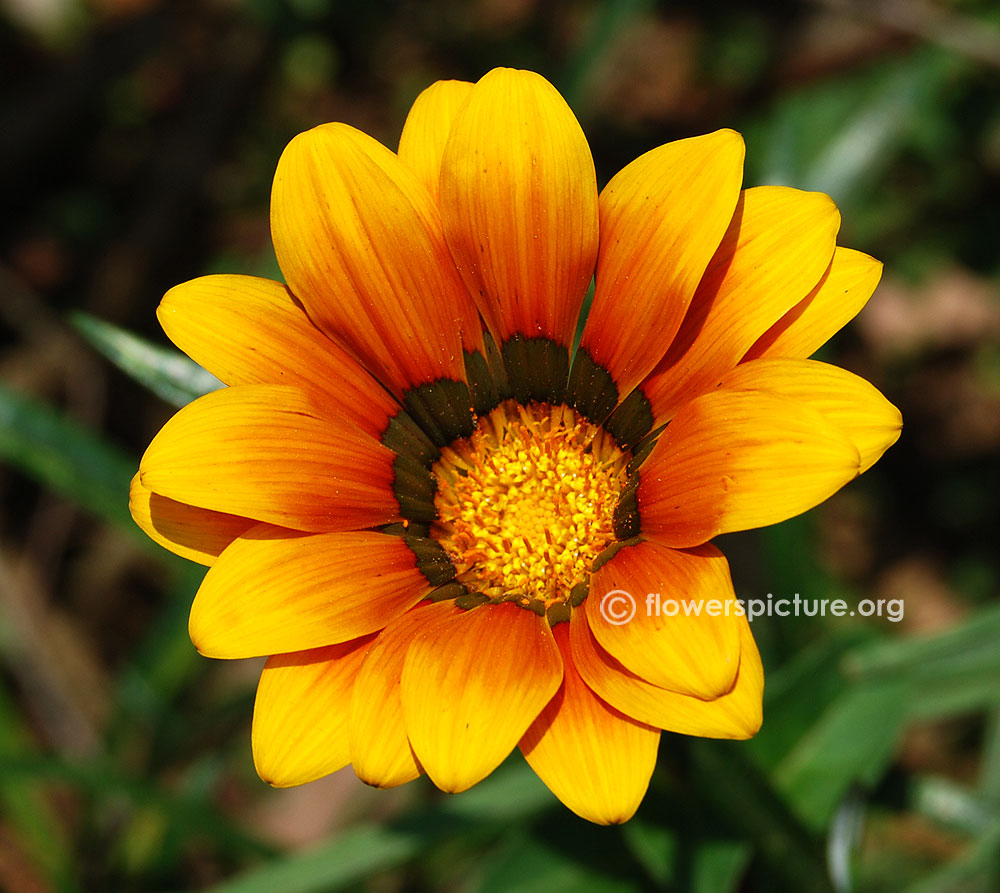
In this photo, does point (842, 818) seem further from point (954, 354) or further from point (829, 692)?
point (954, 354)

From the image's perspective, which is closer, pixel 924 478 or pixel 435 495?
pixel 435 495

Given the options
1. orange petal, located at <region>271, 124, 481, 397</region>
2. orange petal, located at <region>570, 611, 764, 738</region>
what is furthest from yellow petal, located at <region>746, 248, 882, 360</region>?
orange petal, located at <region>271, 124, 481, 397</region>

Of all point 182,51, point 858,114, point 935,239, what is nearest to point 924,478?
point 935,239

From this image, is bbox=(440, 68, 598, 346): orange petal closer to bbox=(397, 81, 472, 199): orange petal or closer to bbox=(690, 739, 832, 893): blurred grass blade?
bbox=(397, 81, 472, 199): orange petal

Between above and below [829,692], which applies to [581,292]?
above

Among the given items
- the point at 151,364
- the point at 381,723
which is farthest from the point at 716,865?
the point at 151,364

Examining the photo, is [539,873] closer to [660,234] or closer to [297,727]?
[297,727]
